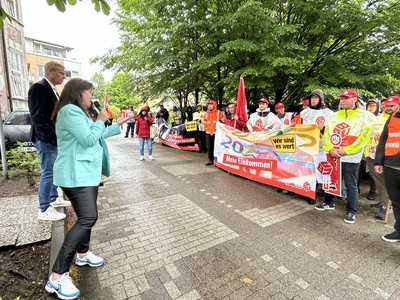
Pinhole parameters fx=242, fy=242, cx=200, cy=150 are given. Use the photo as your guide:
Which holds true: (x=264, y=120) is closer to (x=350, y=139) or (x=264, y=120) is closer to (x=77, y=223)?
(x=350, y=139)

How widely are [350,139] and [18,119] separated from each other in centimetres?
1033

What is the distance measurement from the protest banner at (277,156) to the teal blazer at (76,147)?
3792 millimetres

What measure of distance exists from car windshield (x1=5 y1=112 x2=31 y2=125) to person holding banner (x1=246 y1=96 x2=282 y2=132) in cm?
791

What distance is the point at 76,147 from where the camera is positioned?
2129 millimetres

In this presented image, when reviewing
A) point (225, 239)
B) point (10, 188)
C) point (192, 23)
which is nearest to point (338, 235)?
point (225, 239)

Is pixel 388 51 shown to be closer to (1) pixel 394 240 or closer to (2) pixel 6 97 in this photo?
(1) pixel 394 240

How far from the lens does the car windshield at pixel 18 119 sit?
28.5 ft

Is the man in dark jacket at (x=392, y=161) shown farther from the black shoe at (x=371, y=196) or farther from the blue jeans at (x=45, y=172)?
the blue jeans at (x=45, y=172)

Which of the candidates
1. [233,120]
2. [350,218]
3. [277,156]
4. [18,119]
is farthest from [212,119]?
[18,119]

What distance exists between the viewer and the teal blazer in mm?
2047

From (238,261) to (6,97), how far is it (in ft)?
56.3

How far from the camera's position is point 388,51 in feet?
22.9

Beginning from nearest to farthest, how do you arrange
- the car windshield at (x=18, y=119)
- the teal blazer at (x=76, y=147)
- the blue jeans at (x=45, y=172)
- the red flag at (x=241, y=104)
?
the teal blazer at (x=76, y=147)
the blue jeans at (x=45, y=172)
the red flag at (x=241, y=104)
the car windshield at (x=18, y=119)

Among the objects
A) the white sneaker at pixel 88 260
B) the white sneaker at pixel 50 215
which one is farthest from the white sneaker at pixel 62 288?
the white sneaker at pixel 50 215
